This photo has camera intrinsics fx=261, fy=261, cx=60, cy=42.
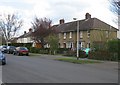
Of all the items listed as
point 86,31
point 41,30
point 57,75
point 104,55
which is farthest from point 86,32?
point 57,75

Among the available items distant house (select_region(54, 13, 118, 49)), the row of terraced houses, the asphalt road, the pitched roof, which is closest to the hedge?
the asphalt road

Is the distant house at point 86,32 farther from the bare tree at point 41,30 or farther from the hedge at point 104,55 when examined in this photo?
the hedge at point 104,55

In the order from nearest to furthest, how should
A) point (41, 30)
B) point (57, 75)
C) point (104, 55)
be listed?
point (57, 75) < point (104, 55) < point (41, 30)

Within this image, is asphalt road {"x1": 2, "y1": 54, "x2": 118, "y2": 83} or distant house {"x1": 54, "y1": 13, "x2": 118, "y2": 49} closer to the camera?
asphalt road {"x1": 2, "y1": 54, "x2": 118, "y2": 83}

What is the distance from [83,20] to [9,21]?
26.0 meters

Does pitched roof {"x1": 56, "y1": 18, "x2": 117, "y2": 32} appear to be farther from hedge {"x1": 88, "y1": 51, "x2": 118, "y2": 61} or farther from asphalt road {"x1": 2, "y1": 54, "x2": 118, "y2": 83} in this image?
asphalt road {"x1": 2, "y1": 54, "x2": 118, "y2": 83}

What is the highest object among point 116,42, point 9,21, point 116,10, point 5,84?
point 9,21

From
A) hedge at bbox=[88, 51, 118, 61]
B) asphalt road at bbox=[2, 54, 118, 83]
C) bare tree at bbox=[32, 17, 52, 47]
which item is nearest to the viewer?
asphalt road at bbox=[2, 54, 118, 83]

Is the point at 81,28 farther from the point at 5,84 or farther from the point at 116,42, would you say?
the point at 5,84

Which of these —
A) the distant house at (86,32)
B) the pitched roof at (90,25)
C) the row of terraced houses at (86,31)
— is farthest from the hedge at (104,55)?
the pitched roof at (90,25)

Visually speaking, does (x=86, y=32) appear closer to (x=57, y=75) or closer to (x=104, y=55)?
(x=104, y=55)

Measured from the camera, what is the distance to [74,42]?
6100cm

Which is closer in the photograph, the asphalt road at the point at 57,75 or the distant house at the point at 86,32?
the asphalt road at the point at 57,75

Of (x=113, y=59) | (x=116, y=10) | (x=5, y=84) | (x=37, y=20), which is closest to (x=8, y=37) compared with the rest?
(x=37, y=20)
